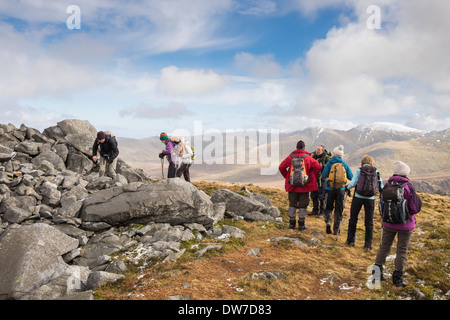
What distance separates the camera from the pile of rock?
848 centimetres

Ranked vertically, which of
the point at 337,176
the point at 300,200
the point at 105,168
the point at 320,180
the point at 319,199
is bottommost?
the point at 319,199

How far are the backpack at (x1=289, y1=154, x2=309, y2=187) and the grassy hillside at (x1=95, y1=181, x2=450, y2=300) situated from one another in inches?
106

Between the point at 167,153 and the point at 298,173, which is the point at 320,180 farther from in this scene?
the point at 167,153

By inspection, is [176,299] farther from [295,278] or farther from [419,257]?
[419,257]

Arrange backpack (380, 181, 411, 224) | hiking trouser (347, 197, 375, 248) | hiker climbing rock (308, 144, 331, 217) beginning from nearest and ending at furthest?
backpack (380, 181, 411, 224)
hiking trouser (347, 197, 375, 248)
hiker climbing rock (308, 144, 331, 217)

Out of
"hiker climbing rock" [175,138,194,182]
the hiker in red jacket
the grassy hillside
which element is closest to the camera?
the grassy hillside

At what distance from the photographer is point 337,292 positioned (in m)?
8.25

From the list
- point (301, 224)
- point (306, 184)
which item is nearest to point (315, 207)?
point (301, 224)

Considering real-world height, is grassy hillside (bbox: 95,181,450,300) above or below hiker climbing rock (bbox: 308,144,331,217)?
below

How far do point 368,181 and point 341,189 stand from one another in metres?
2.23

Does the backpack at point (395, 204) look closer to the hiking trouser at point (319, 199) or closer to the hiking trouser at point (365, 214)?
the hiking trouser at point (365, 214)

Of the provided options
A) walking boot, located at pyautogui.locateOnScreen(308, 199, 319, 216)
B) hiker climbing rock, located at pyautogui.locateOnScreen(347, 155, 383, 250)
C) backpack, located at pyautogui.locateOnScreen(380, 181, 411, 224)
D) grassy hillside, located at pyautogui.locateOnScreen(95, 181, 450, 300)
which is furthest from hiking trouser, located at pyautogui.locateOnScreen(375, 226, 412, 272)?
walking boot, located at pyautogui.locateOnScreen(308, 199, 319, 216)

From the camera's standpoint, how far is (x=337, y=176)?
13281mm

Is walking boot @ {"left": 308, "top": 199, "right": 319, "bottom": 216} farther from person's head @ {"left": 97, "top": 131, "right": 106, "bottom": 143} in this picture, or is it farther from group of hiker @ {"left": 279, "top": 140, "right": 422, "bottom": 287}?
person's head @ {"left": 97, "top": 131, "right": 106, "bottom": 143}
